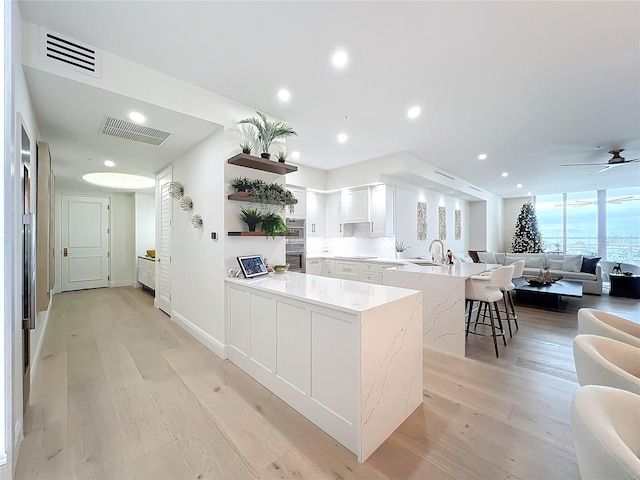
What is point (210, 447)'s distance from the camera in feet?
5.61

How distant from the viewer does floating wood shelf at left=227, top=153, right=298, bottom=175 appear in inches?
111

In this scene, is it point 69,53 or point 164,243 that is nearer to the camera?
point 69,53

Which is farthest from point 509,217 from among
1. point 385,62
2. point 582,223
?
point 385,62

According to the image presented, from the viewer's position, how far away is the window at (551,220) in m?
9.34

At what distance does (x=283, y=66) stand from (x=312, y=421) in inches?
118

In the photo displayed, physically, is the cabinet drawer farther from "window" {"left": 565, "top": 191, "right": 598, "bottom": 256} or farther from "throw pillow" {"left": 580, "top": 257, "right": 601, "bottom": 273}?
"window" {"left": 565, "top": 191, "right": 598, "bottom": 256}

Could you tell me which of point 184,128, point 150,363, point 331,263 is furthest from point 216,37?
point 331,263

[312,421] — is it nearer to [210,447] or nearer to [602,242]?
[210,447]

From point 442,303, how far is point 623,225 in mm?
9564

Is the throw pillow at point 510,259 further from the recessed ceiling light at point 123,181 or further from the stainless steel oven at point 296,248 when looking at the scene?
the recessed ceiling light at point 123,181

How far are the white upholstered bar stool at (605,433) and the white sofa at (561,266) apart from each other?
280 inches

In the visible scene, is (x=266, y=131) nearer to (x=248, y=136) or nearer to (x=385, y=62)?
(x=248, y=136)

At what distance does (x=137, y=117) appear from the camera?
2732 mm

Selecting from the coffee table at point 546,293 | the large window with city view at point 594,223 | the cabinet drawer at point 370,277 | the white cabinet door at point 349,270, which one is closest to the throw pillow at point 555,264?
the coffee table at point 546,293
